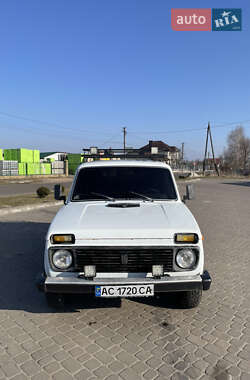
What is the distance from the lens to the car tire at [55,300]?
3.47 meters

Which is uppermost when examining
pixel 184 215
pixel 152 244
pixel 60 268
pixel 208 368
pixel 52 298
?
pixel 184 215

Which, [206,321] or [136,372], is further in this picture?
[206,321]

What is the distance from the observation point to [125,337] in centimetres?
309

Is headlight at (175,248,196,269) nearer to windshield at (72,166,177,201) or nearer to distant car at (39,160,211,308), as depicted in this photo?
distant car at (39,160,211,308)

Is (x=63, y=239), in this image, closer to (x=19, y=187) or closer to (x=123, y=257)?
(x=123, y=257)

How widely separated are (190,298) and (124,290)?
101cm

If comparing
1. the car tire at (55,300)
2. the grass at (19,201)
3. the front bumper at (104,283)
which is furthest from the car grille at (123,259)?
the grass at (19,201)

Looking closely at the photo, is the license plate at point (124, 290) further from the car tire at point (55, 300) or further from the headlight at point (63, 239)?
the car tire at point (55, 300)

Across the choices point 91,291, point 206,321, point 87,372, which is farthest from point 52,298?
point 206,321

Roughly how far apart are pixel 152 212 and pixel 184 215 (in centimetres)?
40

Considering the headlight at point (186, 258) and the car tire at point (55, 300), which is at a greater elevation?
the headlight at point (186, 258)

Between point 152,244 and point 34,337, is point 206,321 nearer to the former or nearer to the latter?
point 152,244

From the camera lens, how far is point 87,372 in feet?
8.42

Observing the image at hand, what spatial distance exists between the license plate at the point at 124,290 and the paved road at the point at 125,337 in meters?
0.48
